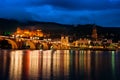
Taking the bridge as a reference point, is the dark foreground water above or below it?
below

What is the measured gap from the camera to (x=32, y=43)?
14375cm

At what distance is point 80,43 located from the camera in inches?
7594

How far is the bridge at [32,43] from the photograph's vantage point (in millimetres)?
129163

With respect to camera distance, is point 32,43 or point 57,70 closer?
point 57,70

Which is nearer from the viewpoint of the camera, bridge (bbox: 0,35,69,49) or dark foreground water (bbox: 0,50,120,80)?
dark foreground water (bbox: 0,50,120,80)

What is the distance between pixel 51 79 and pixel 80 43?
167 m

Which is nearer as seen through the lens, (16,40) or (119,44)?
(16,40)

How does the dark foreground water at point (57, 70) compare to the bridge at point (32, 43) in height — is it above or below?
below

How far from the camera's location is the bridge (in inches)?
5085

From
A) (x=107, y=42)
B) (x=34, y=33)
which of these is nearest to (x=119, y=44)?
(x=107, y=42)

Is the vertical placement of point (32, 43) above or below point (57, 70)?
above

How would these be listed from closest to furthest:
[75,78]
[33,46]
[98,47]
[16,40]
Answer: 1. [75,78]
2. [16,40]
3. [33,46]
4. [98,47]

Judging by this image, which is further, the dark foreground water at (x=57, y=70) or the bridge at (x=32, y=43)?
the bridge at (x=32, y=43)

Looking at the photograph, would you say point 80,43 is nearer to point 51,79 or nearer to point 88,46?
point 88,46
